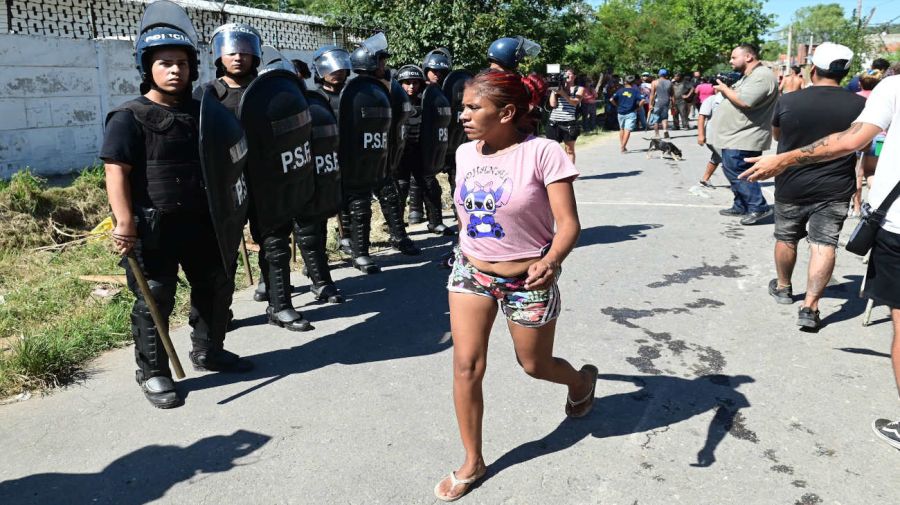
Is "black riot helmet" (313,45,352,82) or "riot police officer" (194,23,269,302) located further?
"black riot helmet" (313,45,352,82)

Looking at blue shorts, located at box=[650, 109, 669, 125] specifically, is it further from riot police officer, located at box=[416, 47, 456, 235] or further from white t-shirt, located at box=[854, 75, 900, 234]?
white t-shirt, located at box=[854, 75, 900, 234]

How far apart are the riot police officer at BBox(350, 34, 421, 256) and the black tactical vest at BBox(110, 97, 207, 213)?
2.52 metres

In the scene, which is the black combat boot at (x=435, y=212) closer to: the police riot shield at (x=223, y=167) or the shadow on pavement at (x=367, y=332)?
the shadow on pavement at (x=367, y=332)

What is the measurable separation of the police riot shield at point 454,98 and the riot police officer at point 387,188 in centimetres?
69

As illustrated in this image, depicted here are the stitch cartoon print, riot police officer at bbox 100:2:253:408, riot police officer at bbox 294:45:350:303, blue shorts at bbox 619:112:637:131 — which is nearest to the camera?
the stitch cartoon print

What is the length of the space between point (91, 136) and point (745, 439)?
9075 mm

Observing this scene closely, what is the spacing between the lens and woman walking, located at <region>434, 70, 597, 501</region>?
2564 mm

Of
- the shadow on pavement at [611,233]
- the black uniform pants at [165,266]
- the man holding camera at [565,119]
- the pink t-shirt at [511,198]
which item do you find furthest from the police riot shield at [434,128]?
the pink t-shirt at [511,198]

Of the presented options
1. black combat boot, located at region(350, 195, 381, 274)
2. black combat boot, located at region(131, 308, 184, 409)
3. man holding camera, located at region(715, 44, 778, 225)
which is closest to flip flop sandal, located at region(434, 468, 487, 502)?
black combat boot, located at region(131, 308, 184, 409)

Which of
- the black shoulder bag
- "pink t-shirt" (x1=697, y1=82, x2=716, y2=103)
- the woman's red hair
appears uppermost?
the woman's red hair

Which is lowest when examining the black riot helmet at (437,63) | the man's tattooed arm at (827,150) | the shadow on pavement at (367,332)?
the shadow on pavement at (367,332)

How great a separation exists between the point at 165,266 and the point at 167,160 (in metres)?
0.56

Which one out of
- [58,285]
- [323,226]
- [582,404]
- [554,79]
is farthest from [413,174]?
[582,404]

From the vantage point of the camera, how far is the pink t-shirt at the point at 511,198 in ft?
8.42
